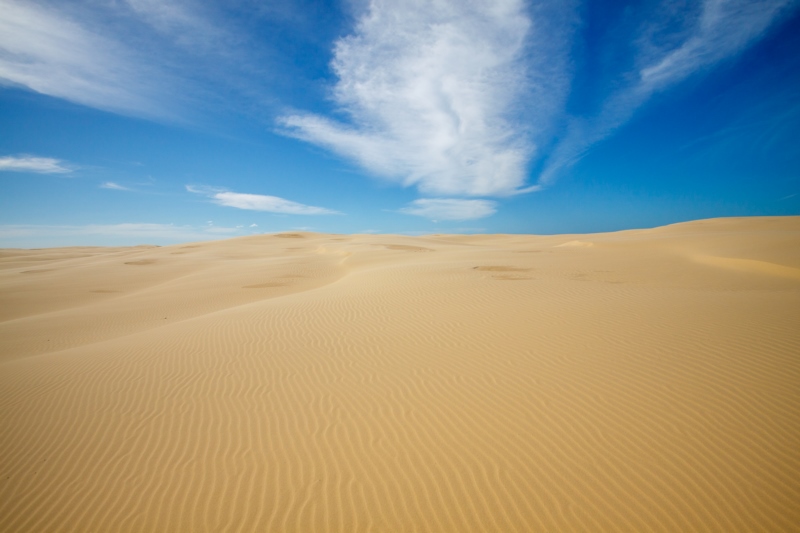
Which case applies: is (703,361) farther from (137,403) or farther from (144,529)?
(137,403)

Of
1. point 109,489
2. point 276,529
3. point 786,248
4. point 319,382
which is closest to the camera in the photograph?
point 276,529

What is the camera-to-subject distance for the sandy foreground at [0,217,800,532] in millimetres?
3252

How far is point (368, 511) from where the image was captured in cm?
327

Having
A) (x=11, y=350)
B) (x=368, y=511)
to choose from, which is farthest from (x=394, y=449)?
(x=11, y=350)

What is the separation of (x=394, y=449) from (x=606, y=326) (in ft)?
18.6

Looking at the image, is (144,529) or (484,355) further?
(484,355)

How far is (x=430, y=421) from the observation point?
4523mm

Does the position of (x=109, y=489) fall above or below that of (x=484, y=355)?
below

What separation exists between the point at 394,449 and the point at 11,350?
12557 millimetres

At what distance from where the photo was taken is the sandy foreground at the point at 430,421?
3.25 m

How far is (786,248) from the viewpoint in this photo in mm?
15039

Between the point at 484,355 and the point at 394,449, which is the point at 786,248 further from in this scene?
the point at 394,449

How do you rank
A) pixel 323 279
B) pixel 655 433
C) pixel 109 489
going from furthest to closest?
pixel 323 279
pixel 655 433
pixel 109 489

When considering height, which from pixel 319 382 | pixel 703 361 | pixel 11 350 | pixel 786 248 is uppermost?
pixel 786 248
